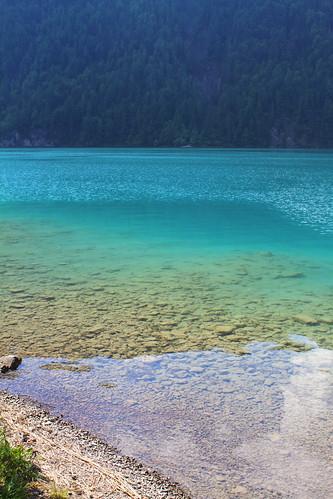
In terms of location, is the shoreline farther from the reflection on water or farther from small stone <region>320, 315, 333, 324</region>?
small stone <region>320, 315, 333, 324</region>

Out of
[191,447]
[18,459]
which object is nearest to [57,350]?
[191,447]

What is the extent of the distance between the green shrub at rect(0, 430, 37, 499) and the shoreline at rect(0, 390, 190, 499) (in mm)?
193

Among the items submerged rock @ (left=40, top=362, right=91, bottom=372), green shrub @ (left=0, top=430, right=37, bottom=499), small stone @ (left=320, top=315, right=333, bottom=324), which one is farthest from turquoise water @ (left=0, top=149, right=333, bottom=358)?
green shrub @ (left=0, top=430, right=37, bottom=499)

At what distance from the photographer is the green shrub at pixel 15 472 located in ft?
19.0

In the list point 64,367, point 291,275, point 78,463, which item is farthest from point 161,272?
point 78,463

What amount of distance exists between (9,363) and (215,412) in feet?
14.2

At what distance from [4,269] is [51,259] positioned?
8.70 feet

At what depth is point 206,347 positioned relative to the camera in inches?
495

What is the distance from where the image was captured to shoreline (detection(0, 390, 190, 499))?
665 centimetres

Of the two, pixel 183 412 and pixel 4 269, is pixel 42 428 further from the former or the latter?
pixel 4 269

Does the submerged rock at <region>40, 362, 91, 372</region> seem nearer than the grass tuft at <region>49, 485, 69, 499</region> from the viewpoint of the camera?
No

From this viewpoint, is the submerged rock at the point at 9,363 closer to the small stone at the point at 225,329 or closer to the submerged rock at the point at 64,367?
the submerged rock at the point at 64,367

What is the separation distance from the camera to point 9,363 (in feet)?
36.0

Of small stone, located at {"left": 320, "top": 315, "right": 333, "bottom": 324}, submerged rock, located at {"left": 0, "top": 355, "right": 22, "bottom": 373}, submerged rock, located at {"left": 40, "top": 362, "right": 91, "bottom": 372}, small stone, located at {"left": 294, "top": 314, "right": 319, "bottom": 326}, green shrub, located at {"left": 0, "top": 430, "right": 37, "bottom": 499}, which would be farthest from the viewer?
small stone, located at {"left": 320, "top": 315, "right": 333, "bottom": 324}
